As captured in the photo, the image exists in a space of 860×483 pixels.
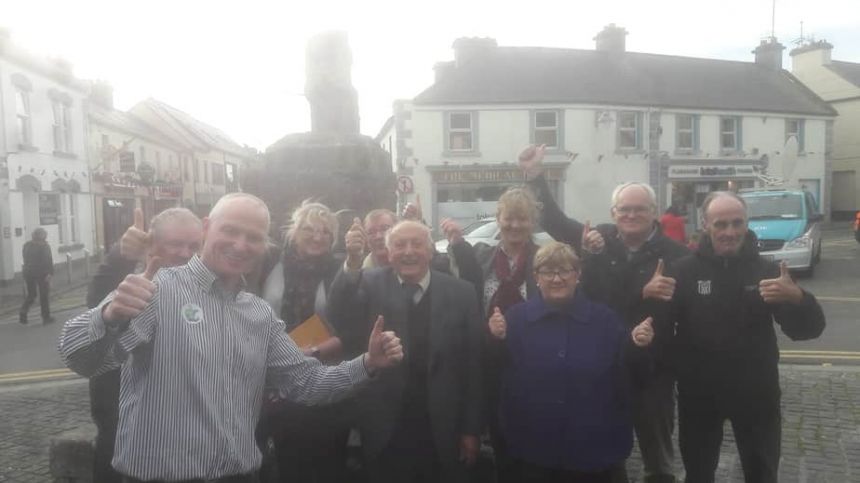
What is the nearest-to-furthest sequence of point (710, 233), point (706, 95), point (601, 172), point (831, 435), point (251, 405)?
point (251, 405)
point (710, 233)
point (831, 435)
point (601, 172)
point (706, 95)

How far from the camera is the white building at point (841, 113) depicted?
113ft

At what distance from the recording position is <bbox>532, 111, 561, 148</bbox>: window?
26.5 metres

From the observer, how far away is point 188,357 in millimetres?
2213

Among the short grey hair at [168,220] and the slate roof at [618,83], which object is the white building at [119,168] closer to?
the slate roof at [618,83]

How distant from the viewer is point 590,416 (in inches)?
118

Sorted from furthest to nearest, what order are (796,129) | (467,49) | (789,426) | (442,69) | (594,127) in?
(796,129)
(467,49)
(442,69)
(594,127)
(789,426)

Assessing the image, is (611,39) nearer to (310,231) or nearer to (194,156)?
(194,156)

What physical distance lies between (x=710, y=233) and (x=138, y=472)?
2.74m

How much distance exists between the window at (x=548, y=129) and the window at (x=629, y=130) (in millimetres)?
2815

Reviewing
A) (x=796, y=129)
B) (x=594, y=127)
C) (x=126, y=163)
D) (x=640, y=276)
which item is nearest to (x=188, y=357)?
(x=640, y=276)

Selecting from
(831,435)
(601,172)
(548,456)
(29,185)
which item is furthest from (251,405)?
(601,172)

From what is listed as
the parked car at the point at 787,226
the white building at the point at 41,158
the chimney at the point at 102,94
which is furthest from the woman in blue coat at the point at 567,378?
the chimney at the point at 102,94

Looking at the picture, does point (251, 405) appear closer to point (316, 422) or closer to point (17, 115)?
point (316, 422)

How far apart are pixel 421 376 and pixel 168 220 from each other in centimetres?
141
